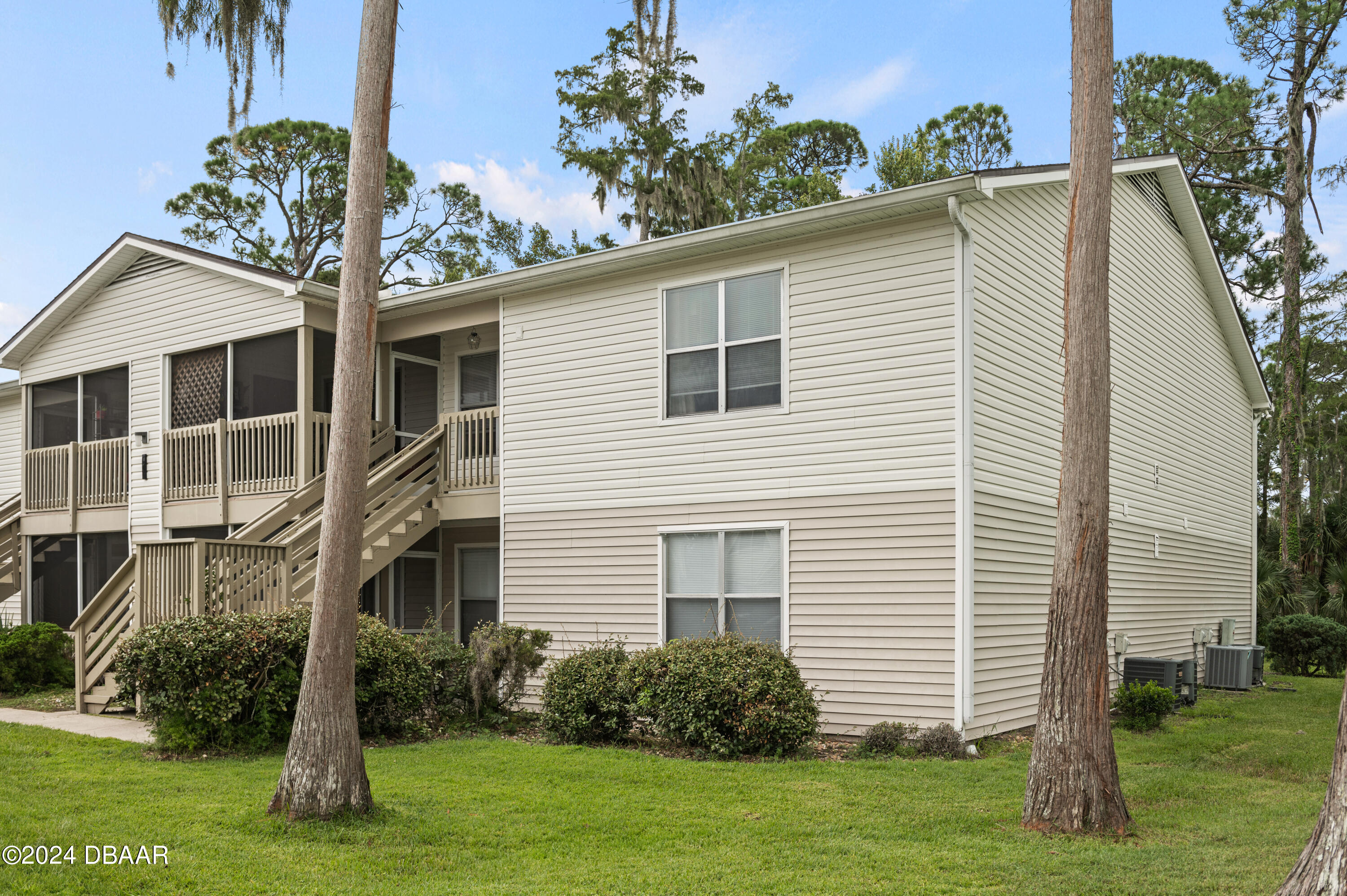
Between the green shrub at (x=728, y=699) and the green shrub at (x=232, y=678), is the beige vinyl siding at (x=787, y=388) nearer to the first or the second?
the green shrub at (x=728, y=699)

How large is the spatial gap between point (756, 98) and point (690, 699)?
1003 inches

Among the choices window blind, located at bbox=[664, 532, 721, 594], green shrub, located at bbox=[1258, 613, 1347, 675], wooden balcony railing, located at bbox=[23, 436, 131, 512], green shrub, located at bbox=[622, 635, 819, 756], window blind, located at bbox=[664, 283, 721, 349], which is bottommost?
green shrub, located at bbox=[1258, 613, 1347, 675]

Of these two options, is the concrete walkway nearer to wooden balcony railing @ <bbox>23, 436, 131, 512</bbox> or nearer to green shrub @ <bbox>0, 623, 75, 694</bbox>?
green shrub @ <bbox>0, 623, 75, 694</bbox>

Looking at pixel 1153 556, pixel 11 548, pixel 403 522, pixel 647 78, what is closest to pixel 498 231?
pixel 647 78

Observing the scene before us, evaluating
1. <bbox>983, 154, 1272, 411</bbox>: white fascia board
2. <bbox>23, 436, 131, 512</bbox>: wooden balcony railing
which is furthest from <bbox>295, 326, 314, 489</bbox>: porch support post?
<bbox>983, 154, 1272, 411</bbox>: white fascia board

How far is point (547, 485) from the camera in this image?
1341 centimetres

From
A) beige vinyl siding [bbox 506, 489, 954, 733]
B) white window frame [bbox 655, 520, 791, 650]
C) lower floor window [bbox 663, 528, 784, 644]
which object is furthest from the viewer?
lower floor window [bbox 663, 528, 784, 644]

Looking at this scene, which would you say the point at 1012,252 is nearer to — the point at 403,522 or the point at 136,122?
the point at 403,522

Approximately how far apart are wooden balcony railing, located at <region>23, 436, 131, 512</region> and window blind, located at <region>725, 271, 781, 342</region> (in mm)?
10786

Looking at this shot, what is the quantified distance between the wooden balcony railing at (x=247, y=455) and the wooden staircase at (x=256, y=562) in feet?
1.63

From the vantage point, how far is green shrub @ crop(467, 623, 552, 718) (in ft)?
38.2

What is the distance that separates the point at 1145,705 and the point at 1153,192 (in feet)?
26.8

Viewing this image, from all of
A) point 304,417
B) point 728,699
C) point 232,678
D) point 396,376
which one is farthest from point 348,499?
point 396,376

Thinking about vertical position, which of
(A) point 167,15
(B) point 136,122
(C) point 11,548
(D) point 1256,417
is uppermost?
(B) point 136,122
